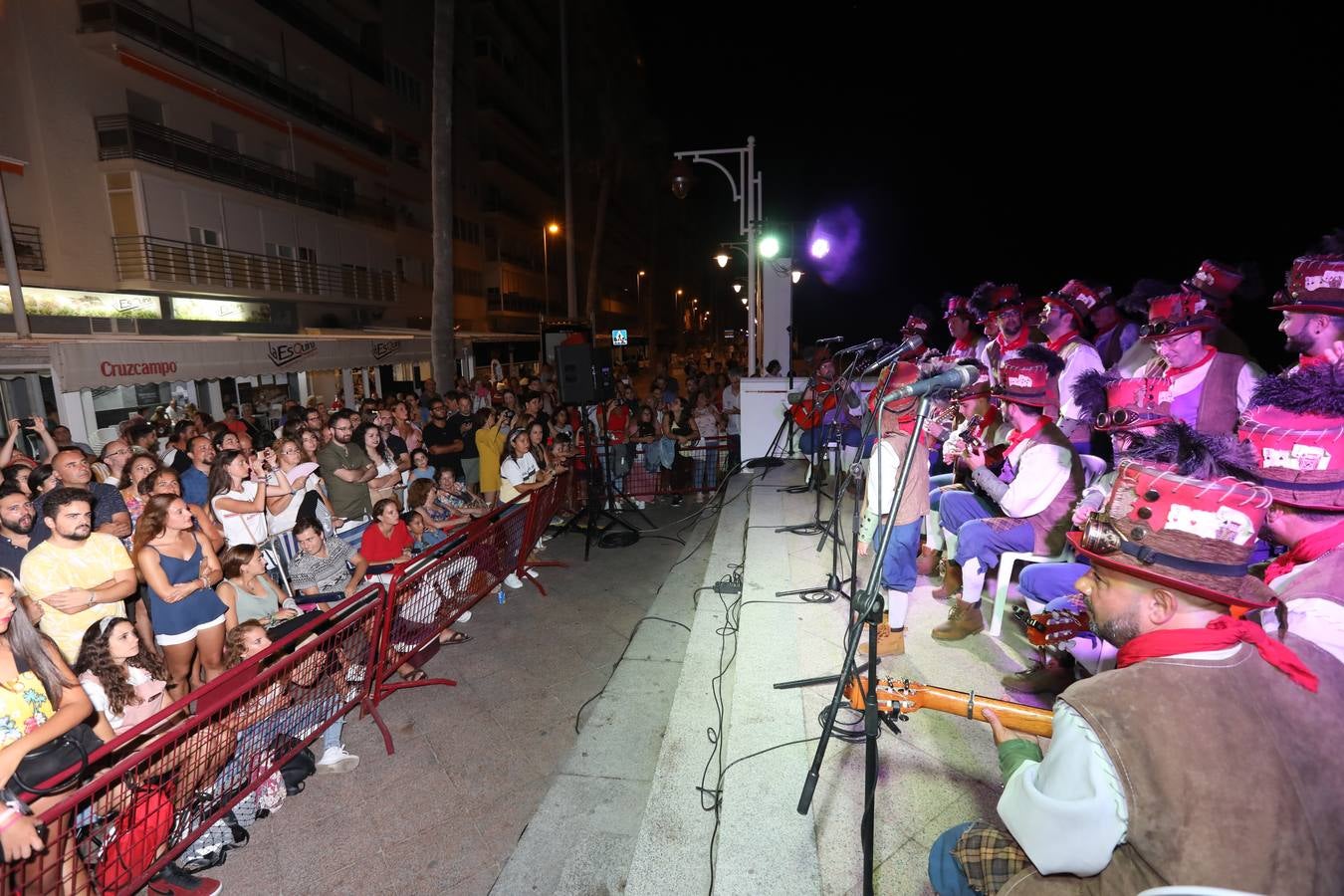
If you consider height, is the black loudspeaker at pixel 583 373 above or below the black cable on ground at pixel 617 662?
above

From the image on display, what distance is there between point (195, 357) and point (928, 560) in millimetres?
14642

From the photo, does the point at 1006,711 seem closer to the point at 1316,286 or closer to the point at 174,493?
the point at 1316,286

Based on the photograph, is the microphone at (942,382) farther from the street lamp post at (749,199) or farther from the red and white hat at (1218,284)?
the street lamp post at (749,199)

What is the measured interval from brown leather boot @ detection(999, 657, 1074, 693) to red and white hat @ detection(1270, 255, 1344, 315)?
2.24 metres

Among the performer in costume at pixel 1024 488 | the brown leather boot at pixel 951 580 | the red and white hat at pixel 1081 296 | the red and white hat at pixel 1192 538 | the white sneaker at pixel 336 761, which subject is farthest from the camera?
the red and white hat at pixel 1081 296

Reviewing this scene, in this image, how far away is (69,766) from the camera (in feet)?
9.23

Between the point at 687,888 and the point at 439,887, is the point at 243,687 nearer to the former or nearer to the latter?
the point at 439,887

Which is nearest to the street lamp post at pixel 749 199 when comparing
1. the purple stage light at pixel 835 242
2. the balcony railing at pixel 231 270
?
the purple stage light at pixel 835 242

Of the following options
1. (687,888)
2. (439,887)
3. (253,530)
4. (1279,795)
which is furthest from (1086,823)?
(253,530)

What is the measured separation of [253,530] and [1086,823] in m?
6.27

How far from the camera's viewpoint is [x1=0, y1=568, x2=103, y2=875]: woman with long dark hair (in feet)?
8.61

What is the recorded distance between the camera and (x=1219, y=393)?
4316 millimetres

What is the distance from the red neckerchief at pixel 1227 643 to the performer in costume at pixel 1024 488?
2.73 meters

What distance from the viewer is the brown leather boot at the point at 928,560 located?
5520mm
